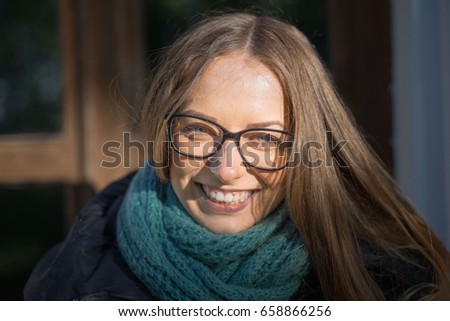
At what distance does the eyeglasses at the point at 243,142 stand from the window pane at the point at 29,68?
1.11 meters

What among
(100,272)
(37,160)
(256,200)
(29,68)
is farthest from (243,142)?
(29,68)

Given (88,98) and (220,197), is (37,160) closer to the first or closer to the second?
(88,98)

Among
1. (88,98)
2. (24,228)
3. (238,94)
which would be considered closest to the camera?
(238,94)

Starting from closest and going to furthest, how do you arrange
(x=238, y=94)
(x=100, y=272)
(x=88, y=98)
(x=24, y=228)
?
1. (x=238, y=94)
2. (x=100, y=272)
3. (x=88, y=98)
4. (x=24, y=228)

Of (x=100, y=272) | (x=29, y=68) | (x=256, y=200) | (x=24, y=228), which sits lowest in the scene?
(x=24, y=228)

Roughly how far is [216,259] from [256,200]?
0.16 m

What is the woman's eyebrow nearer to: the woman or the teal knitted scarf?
the woman

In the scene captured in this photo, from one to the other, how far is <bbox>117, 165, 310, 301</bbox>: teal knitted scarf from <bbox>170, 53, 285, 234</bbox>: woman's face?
35mm

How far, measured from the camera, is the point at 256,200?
54.2 inches

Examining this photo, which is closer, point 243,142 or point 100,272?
point 243,142

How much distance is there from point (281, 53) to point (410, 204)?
54cm

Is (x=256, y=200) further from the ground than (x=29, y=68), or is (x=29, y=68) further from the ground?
(x=29, y=68)

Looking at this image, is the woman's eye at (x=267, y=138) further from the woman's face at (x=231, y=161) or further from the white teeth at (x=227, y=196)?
the white teeth at (x=227, y=196)
